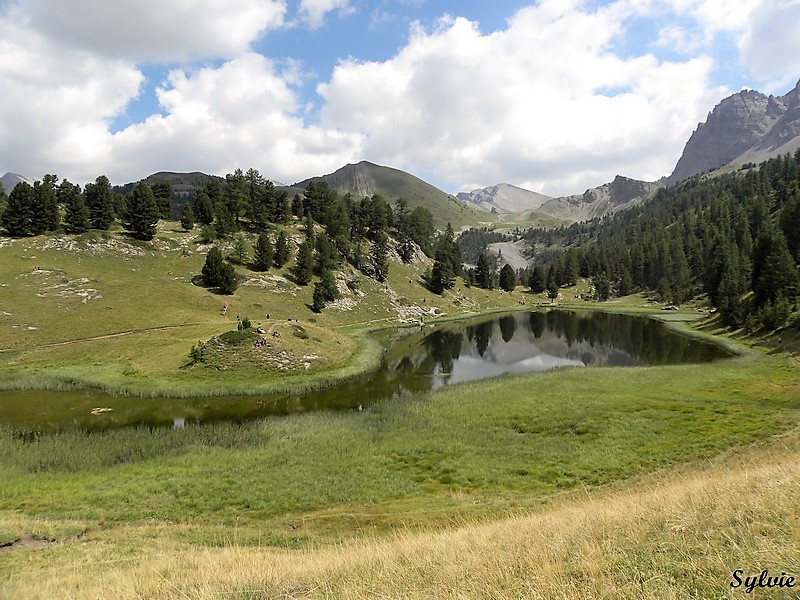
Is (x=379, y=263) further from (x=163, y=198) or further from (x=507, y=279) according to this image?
(x=507, y=279)

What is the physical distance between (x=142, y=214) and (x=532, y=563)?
124 meters

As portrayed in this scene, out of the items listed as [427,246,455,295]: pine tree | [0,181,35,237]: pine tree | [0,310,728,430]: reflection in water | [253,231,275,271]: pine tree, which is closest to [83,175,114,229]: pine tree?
[0,181,35,237]: pine tree

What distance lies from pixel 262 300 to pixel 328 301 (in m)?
18.7

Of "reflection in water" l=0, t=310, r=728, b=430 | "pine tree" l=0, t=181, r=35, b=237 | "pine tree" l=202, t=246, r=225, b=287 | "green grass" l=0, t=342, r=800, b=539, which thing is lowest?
"reflection in water" l=0, t=310, r=728, b=430

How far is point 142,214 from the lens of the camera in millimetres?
106500

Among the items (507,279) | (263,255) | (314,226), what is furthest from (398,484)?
(507,279)

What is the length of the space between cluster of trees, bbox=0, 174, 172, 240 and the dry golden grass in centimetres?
11095

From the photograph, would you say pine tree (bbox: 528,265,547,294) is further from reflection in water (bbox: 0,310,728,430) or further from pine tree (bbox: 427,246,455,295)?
reflection in water (bbox: 0,310,728,430)

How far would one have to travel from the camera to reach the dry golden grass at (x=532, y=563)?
6652 mm

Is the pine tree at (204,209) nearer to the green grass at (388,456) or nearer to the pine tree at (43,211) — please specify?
the pine tree at (43,211)

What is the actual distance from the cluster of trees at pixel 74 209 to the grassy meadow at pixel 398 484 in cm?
3469

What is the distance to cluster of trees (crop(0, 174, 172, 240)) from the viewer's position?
93.8 metres

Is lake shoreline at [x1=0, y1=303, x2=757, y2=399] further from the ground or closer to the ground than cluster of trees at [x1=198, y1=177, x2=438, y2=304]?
closer to the ground

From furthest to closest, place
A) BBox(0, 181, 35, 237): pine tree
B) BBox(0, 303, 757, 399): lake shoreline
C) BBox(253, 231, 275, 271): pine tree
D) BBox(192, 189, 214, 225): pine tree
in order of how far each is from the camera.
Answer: BBox(192, 189, 214, 225): pine tree
BBox(253, 231, 275, 271): pine tree
BBox(0, 181, 35, 237): pine tree
BBox(0, 303, 757, 399): lake shoreline
